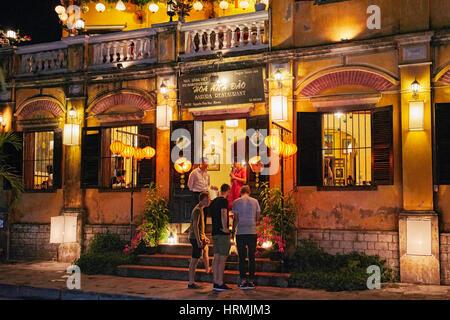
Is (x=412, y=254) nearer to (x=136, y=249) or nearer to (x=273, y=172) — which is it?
(x=273, y=172)

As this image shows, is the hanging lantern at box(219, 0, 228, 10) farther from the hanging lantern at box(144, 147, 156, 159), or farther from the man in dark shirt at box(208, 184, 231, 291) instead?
the man in dark shirt at box(208, 184, 231, 291)

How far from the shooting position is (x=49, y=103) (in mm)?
15914

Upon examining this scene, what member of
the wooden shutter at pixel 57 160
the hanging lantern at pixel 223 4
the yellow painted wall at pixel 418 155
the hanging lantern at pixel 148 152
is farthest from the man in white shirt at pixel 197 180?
the hanging lantern at pixel 223 4

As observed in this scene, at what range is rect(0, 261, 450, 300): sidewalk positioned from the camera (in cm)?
982

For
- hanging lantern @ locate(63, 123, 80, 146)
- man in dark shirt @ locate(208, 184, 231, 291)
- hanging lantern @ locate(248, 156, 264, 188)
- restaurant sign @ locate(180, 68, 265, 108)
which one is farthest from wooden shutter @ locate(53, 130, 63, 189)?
man in dark shirt @ locate(208, 184, 231, 291)

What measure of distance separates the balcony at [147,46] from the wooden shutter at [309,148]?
7.65 ft

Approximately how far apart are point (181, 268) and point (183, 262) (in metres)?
0.19

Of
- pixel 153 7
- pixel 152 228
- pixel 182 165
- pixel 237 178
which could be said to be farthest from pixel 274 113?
pixel 153 7

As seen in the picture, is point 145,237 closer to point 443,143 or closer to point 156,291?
point 156,291

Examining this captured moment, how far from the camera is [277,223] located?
1200 centimetres

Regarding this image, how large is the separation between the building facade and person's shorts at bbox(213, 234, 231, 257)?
2.51 m

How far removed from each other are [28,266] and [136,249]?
3.39 meters
